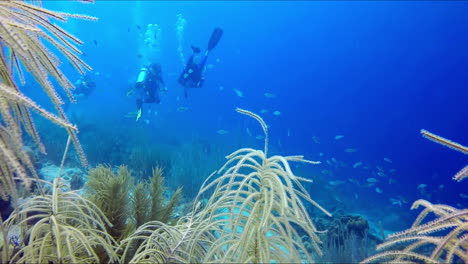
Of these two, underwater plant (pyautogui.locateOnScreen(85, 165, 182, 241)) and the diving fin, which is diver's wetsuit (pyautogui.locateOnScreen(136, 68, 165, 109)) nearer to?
the diving fin

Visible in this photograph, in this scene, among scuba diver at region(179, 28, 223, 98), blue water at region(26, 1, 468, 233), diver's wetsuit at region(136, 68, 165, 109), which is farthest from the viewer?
blue water at region(26, 1, 468, 233)

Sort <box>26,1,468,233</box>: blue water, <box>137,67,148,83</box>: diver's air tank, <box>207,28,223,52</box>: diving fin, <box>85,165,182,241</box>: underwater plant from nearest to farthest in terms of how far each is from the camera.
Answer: <box>85,165,182,241</box>: underwater plant < <box>137,67,148,83</box>: diver's air tank < <box>207,28,223,52</box>: diving fin < <box>26,1,468,233</box>: blue water

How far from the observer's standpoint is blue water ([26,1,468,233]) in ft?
111

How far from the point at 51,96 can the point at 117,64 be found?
129 m

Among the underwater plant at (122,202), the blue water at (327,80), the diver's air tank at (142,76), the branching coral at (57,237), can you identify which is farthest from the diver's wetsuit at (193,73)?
the branching coral at (57,237)

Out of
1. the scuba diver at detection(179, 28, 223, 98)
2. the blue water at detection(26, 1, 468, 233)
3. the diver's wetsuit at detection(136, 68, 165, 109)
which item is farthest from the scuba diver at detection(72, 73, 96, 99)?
the scuba diver at detection(179, 28, 223, 98)

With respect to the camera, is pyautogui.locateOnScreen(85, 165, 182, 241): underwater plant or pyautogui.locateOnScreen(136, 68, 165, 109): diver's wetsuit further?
pyautogui.locateOnScreen(136, 68, 165, 109): diver's wetsuit

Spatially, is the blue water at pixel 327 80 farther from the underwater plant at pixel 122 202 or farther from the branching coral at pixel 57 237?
the branching coral at pixel 57 237

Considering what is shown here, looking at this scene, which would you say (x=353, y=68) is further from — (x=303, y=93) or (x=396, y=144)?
(x=396, y=144)

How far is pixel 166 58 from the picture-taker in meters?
125

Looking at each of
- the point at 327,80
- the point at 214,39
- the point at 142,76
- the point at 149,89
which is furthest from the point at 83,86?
the point at 327,80

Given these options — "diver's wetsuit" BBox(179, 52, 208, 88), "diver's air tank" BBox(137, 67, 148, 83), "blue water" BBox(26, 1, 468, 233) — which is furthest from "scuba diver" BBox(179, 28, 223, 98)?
"blue water" BBox(26, 1, 468, 233)

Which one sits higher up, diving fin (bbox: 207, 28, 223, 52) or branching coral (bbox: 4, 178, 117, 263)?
diving fin (bbox: 207, 28, 223, 52)

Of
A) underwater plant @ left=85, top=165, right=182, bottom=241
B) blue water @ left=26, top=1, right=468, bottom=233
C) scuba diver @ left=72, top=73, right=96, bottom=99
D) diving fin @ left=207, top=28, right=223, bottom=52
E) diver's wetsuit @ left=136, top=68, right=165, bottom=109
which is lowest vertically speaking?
underwater plant @ left=85, top=165, right=182, bottom=241
